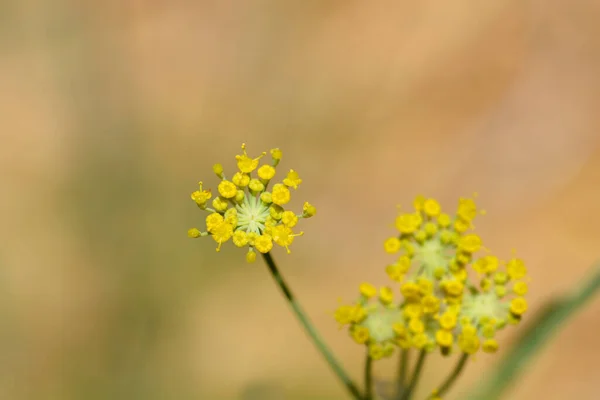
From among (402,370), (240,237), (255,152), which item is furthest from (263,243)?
(255,152)

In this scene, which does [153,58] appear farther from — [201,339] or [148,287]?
[201,339]

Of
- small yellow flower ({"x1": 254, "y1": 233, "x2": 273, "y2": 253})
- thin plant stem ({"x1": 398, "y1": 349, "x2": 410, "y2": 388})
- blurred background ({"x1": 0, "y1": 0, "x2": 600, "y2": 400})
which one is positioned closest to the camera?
small yellow flower ({"x1": 254, "y1": 233, "x2": 273, "y2": 253})

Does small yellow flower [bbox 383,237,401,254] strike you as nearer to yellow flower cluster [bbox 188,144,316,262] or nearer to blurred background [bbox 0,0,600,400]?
yellow flower cluster [bbox 188,144,316,262]

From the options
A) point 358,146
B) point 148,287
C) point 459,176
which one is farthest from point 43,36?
point 459,176

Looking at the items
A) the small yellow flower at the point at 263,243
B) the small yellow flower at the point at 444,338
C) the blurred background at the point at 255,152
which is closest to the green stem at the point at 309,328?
the small yellow flower at the point at 263,243

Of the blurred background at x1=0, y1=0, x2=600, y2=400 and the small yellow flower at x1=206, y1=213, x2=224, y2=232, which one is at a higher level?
the blurred background at x1=0, y1=0, x2=600, y2=400

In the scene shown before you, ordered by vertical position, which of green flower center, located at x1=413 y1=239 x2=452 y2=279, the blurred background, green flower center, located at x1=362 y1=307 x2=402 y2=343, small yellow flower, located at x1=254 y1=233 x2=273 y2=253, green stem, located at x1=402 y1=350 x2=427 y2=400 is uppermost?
the blurred background

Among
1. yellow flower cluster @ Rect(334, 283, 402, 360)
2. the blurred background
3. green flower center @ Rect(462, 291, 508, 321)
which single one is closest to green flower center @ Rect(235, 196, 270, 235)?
yellow flower cluster @ Rect(334, 283, 402, 360)

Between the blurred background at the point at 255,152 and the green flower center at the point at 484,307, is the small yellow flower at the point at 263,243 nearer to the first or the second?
the green flower center at the point at 484,307
